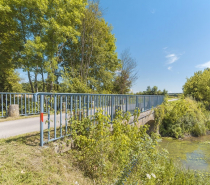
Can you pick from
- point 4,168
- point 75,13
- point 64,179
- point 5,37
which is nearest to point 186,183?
point 64,179

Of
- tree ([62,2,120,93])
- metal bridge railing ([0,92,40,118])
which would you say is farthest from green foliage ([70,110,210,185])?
tree ([62,2,120,93])

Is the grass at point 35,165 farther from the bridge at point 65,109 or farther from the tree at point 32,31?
the tree at point 32,31

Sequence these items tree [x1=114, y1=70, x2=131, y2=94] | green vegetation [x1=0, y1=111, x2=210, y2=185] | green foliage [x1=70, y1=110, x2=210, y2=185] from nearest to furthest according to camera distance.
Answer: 1. green vegetation [x1=0, y1=111, x2=210, y2=185]
2. green foliage [x1=70, y1=110, x2=210, y2=185]
3. tree [x1=114, y1=70, x2=131, y2=94]

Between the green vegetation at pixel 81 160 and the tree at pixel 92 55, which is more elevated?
the tree at pixel 92 55

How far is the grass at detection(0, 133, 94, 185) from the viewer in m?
1.95

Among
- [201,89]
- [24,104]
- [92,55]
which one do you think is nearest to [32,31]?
[24,104]

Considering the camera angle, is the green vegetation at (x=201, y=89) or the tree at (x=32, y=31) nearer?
the tree at (x=32, y=31)

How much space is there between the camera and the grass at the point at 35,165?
195 centimetres

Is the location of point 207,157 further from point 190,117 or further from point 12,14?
point 12,14

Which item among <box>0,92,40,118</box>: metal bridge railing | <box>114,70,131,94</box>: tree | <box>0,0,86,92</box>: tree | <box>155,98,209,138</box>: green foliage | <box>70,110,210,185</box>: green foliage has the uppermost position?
<box>0,0,86,92</box>: tree

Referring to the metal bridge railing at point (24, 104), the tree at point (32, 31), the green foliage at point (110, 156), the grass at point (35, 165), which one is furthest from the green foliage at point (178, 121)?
the tree at point (32, 31)

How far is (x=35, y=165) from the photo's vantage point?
2.22 metres

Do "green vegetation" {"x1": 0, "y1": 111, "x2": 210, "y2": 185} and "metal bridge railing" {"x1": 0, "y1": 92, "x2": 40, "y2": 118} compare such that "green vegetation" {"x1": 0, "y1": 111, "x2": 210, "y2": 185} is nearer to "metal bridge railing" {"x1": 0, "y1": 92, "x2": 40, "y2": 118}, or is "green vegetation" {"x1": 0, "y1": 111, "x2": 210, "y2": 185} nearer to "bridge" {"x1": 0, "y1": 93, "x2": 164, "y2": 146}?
"bridge" {"x1": 0, "y1": 93, "x2": 164, "y2": 146}

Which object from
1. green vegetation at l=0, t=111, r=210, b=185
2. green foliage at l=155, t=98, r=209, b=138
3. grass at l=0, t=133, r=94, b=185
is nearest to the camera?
grass at l=0, t=133, r=94, b=185
